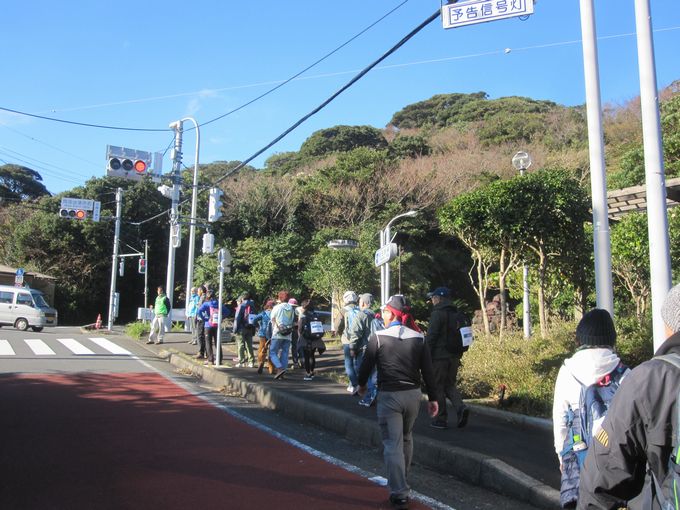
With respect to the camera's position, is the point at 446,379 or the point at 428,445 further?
the point at 446,379

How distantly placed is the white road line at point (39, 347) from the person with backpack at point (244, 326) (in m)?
5.15

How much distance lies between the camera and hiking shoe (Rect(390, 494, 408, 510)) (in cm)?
436

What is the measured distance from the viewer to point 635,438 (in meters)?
1.86

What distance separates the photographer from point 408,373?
15.0 ft

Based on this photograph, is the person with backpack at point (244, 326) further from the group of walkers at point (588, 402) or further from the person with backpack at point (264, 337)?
the group of walkers at point (588, 402)

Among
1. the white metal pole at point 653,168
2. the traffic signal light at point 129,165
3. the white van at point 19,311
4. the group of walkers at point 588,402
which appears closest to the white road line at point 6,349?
the traffic signal light at point 129,165

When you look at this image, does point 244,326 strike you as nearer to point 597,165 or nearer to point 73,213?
point 597,165

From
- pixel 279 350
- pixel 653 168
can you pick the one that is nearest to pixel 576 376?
pixel 653 168

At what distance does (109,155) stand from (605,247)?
14209mm

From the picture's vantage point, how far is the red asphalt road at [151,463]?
4500mm

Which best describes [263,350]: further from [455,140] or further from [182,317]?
[455,140]

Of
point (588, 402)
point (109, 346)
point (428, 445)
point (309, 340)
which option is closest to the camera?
point (588, 402)

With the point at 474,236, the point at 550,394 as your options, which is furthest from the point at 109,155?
the point at 550,394

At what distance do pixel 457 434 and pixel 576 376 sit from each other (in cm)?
382
